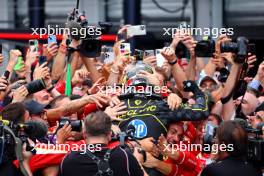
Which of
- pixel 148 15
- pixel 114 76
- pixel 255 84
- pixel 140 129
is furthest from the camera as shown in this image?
pixel 148 15

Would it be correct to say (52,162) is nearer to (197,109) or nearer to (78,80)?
(197,109)

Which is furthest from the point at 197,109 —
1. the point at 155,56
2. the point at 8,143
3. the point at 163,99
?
the point at 155,56

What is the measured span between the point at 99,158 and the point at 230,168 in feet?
2.99

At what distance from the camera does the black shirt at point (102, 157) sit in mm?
5543

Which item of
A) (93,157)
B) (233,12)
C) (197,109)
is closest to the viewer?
(93,157)

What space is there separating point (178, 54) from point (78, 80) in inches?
45.1

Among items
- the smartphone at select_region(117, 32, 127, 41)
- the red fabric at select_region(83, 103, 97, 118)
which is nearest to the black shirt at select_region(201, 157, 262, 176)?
the red fabric at select_region(83, 103, 97, 118)

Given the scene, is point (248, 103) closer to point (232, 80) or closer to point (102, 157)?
point (232, 80)

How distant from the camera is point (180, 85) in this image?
8352 mm

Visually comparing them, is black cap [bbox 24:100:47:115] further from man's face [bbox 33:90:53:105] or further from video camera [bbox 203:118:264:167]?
video camera [bbox 203:118:264:167]

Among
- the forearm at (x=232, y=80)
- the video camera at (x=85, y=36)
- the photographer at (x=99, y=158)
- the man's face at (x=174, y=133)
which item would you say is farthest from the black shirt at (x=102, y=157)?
the video camera at (x=85, y=36)

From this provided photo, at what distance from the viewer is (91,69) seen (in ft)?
27.7

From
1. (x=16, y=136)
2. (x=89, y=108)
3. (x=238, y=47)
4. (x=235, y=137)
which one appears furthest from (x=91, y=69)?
(x=235, y=137)

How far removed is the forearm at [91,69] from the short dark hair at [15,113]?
2.15 m
